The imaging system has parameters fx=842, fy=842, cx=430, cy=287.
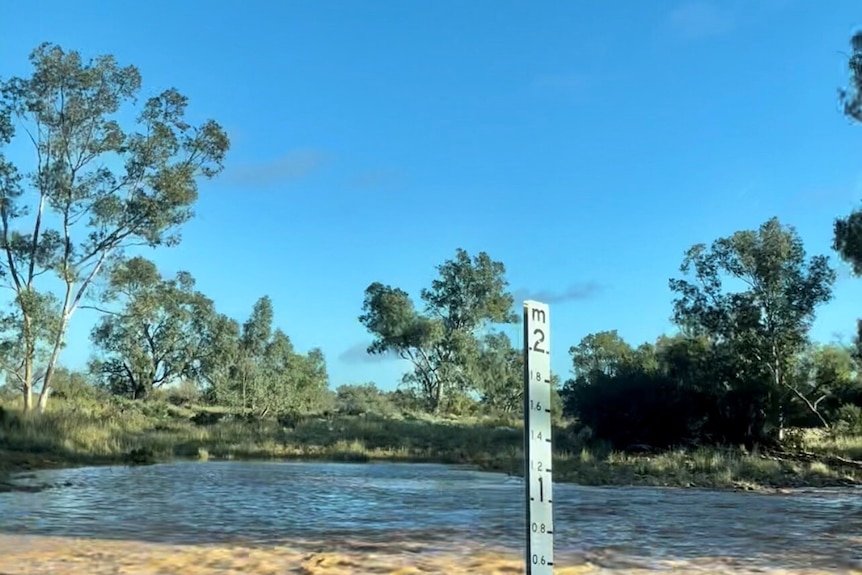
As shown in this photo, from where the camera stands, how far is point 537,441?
3152 millimetres

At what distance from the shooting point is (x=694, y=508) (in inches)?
430

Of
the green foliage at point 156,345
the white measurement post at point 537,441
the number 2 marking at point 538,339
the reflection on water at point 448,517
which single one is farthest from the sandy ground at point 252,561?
the green foliage at point 156,345

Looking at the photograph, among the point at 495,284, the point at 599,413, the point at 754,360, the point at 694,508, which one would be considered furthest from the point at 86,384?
the point at 694,508

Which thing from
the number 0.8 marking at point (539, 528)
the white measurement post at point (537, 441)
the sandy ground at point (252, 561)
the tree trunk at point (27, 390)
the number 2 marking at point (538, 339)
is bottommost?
the sandy ground at point (252, 561)

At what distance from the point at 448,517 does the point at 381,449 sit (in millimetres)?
21537

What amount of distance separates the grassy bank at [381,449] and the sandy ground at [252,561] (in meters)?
10.7

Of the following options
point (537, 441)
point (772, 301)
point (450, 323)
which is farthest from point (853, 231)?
point (450, 323)

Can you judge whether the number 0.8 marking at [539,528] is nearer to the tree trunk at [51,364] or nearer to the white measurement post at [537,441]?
the white measurement post at [537,441]

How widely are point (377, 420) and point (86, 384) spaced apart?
20.3m

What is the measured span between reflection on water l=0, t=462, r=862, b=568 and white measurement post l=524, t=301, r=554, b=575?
3.58 metres

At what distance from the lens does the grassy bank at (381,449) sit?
18.5m

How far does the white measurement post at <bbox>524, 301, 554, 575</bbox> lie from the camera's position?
121 inches

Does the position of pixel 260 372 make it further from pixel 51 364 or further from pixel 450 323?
pixel 51 364

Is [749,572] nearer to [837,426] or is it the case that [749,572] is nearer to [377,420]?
[837,426]
